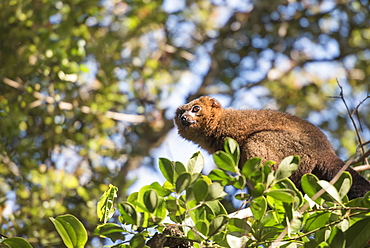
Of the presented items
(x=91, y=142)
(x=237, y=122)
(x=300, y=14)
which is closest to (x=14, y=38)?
(x=91, y=142)

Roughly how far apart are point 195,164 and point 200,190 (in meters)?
0.29

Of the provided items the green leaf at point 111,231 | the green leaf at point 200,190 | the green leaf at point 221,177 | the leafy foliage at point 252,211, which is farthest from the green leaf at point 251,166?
the green leaf at point 111,231

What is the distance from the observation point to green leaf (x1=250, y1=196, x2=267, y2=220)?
7.50ft

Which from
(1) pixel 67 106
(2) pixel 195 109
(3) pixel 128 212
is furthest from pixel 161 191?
(1) pixel 67 106

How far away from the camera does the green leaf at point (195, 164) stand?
99.9 inches

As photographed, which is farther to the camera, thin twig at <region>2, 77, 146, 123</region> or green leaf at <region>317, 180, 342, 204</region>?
thin twig at <region>2, 77, 146, 123</region>

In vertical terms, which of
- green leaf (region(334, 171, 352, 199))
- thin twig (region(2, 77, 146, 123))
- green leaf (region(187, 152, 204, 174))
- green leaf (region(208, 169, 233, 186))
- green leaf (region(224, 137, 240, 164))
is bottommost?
thin twig (region(2, 77, 146, 123))

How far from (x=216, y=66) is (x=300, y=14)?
8.23 feet

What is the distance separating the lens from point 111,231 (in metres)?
2.34

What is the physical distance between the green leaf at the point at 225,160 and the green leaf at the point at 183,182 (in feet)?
0.59

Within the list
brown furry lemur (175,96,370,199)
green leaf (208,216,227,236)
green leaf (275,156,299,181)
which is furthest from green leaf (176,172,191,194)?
brown furry lemur (175,96,370,199)

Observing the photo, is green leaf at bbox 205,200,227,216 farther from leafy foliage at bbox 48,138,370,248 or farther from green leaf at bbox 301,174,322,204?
green leaf at bbox 301,174,322,204

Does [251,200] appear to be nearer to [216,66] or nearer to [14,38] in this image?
[14,38]

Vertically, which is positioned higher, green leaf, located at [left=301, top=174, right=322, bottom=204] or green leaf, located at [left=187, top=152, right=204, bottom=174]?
green leaf, located at [left=301, top=174, right=322, bottom=204]
